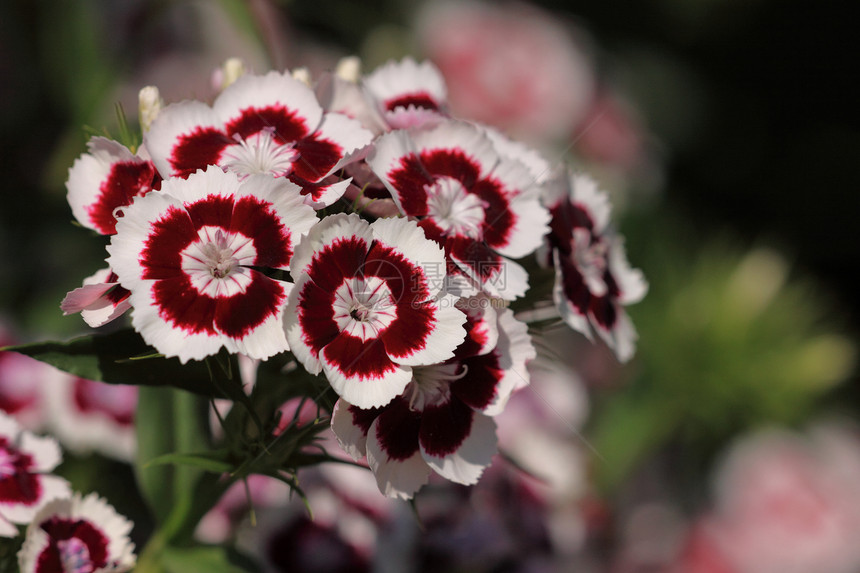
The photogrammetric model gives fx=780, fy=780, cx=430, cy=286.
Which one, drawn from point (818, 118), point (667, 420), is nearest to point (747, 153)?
point (818, 118)

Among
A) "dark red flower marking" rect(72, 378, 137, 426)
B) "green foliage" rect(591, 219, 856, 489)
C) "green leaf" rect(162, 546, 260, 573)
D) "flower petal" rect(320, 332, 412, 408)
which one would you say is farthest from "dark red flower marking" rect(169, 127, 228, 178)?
"green foliage" rect(591, 219, 856, 489)

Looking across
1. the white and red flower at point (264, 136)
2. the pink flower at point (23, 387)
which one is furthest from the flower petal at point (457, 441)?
the pink flower at point (23, 387)

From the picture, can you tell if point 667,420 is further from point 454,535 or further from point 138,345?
point 138,345

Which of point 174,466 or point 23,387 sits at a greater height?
point 174,466

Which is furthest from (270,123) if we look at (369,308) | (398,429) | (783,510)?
(783,510)

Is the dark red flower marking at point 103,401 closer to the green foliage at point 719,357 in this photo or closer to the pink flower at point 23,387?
the pink flower at point 23,387

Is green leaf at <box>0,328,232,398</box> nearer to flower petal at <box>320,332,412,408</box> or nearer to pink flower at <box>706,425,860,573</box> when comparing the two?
flower petal at <box>320,332,412,408</box>

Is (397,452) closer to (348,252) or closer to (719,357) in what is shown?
(348,252)
